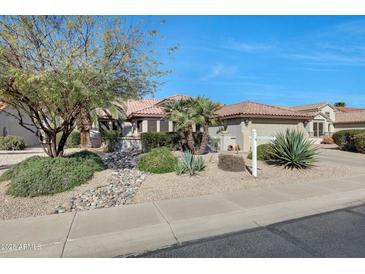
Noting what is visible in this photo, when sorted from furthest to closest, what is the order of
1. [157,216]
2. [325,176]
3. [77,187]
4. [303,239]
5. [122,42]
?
[325,176]
[122,42]
[77,187]
[157,216]
[303,239]

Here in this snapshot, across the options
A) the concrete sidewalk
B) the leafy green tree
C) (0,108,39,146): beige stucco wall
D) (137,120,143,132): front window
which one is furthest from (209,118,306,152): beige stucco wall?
(0,108,39,146): beige stucco wall

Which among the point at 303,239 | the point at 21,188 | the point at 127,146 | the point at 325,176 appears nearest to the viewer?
the point at 303,239

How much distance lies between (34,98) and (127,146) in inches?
458

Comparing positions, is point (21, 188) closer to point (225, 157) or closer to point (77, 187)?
point (77, 187)

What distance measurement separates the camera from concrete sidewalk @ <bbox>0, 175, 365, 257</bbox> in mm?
3914

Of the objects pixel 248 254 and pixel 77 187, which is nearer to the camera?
pixel 248 254

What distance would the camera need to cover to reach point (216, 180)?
8086mm

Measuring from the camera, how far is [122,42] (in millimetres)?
8125

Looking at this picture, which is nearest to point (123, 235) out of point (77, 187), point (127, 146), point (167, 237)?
point (167, 237)

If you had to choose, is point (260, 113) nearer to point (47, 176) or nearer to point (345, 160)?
point (345, 160)

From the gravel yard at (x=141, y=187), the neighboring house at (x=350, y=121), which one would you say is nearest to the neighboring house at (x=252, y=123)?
the gravel yard at (x=141, y=187)

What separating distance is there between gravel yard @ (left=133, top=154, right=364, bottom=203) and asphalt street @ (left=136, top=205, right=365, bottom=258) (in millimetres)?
2575

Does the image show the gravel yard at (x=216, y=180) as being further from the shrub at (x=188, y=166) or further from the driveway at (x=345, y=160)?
the driveway at (x=345, y=160)

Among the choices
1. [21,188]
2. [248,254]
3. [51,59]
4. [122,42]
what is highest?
[122,42]
